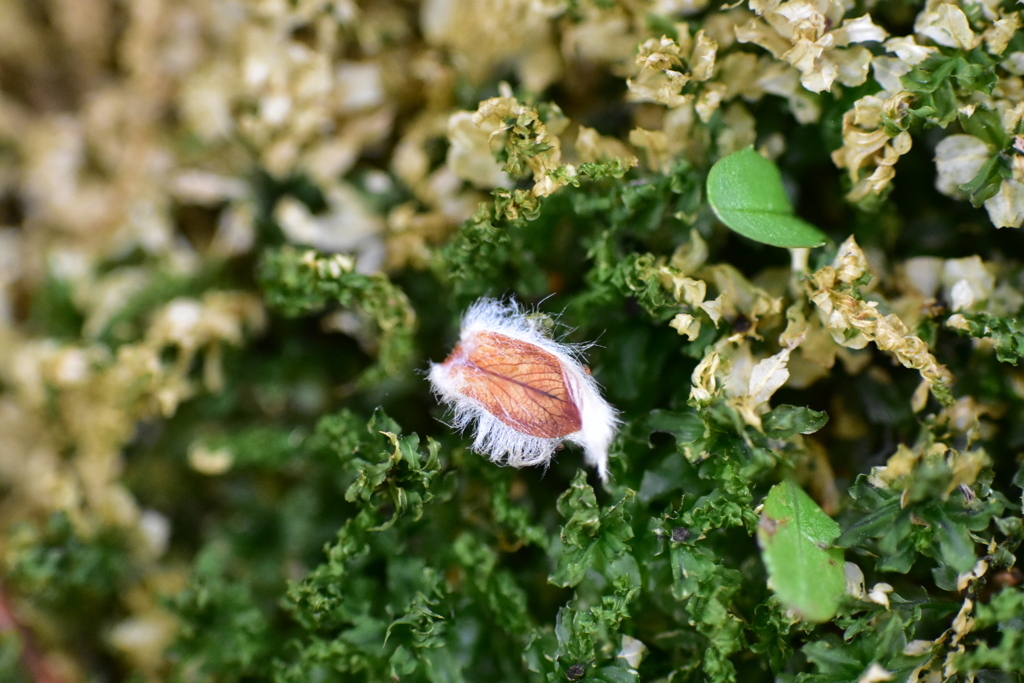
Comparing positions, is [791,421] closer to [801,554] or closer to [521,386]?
[801,554]

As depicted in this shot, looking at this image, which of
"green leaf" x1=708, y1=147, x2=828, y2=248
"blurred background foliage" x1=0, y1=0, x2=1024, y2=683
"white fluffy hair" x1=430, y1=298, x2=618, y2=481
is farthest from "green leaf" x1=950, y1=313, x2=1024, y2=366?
"white fluffy hair" x1=430, y1=298, x2=618, y2=481

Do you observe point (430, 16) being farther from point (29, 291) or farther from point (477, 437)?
point (29, 291)

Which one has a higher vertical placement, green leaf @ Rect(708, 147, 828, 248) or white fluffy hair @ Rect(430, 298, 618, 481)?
green leaf @ Rect(708, 147, 828, 248)

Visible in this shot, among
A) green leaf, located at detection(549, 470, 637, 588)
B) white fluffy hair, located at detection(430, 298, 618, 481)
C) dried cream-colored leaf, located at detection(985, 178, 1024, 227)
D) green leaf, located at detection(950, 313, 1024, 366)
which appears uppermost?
dried cream-colored leaf, located at detection(985, 178, 1024, 227)

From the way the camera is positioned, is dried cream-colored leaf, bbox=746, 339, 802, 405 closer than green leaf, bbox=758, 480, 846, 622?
No

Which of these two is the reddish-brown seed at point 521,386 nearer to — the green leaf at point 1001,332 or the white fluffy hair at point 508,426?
the white fluffy hair at point 508,426

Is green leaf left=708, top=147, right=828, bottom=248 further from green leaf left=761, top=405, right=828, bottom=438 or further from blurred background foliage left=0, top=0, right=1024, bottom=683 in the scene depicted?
green leaf left=761, top=405, right=828, bottom=438

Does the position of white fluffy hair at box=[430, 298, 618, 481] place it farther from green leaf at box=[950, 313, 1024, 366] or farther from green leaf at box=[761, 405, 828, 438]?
green leaf at box=[950, 313, 1024, 366]
